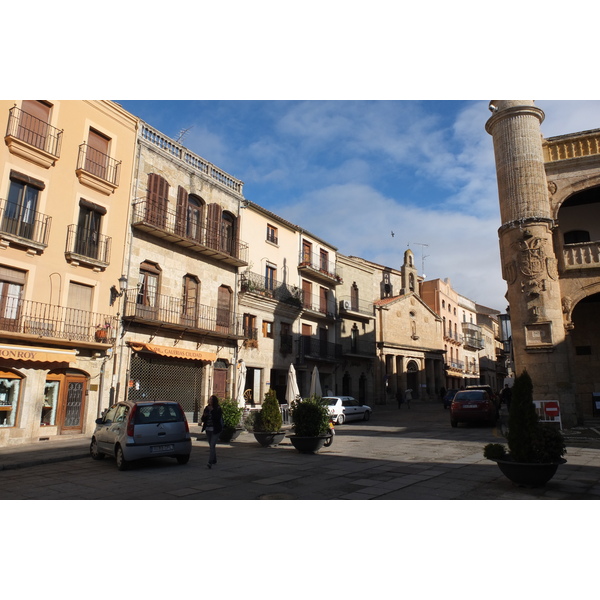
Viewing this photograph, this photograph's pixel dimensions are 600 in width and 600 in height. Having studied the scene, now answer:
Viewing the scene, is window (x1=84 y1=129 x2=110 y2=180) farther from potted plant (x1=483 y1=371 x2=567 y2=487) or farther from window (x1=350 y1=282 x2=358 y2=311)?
window (x1=350 y1=282 x2=358 y2=311)

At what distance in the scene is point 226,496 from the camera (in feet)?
23.5

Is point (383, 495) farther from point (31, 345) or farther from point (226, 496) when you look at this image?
point (31, 345)

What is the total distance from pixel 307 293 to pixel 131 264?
14.3 m

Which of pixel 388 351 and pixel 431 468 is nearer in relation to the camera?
pixel 431 468

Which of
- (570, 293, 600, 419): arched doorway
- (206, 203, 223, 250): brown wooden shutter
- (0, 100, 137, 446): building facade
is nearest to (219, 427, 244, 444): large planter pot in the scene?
(0, 100, 137, 446): building facade

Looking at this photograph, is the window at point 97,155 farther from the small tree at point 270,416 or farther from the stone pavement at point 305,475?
the small tree at point 270,416

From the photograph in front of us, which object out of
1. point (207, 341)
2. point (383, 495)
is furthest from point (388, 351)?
point (383, 495)

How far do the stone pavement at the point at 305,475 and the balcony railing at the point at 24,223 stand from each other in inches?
285

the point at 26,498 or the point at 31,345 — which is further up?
the point at 31,345

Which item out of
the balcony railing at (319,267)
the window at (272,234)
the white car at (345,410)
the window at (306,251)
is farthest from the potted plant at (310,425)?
the window at (306,251)

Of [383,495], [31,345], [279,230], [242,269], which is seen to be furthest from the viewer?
[279,230]

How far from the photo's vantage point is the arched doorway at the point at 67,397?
55.6ft

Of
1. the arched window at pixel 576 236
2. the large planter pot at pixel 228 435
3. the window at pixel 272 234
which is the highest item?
the window at pixel 272 234

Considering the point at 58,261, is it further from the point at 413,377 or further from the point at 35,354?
the point at 413,377
